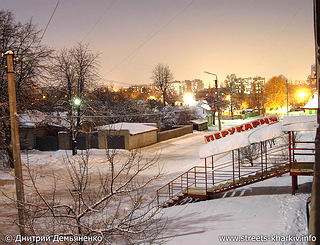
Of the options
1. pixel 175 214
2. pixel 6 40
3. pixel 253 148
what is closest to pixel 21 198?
pixel 175 214

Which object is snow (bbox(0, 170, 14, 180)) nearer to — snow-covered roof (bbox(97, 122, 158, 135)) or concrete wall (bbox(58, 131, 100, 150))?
concrete wall (bbox(58, 131, 100, 150))

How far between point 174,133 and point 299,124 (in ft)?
119

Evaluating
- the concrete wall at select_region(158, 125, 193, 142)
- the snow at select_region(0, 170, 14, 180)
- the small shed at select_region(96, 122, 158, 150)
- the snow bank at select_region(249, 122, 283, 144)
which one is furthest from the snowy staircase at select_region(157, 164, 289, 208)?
the concrete wall at select_region(158, 125, 193, 142)

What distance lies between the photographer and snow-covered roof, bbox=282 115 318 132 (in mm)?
12881

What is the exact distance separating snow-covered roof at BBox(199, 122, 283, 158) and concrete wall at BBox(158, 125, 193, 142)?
30.0 metres

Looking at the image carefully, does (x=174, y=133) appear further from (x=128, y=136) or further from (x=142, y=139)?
(x=128, y=136)

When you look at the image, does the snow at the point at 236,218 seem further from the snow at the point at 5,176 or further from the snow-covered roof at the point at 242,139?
the snow at the point at 5,176

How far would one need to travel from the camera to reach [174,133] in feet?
161

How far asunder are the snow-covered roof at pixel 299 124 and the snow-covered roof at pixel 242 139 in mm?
452

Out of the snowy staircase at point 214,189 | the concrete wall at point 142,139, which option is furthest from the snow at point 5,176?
the snowy staircase at point 214,189

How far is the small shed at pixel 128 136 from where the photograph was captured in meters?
38.1

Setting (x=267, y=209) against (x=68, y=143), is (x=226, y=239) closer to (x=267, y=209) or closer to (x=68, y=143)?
(x=267, y=209)

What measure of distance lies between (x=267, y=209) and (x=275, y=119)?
4130mm

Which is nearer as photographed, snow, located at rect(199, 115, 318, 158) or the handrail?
snow, located at rect(199, 115, 318, 158)
